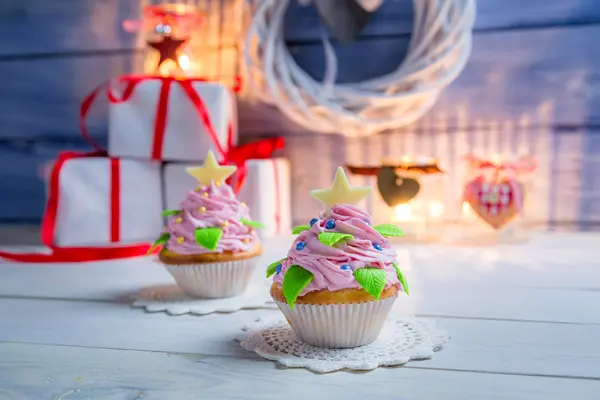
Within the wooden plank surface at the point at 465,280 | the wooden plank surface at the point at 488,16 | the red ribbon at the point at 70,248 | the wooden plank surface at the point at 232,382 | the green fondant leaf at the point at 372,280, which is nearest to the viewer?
the wooden plank surface at the point at 232,382

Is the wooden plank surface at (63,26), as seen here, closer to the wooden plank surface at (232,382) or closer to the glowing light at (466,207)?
the glowing light at (466,207)

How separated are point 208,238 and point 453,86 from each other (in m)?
0.98

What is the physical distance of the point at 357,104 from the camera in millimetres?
1616

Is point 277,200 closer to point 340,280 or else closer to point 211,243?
point 211,243

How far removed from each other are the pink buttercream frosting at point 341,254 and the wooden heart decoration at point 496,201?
32.2 inches

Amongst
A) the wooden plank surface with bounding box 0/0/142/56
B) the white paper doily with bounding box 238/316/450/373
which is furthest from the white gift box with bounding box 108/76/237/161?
the white paper doily with bounding box 238/316/450/373

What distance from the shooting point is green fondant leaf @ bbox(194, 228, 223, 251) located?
0.98 metres

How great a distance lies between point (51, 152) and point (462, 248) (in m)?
1.24

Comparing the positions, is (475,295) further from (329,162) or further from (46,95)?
(46,95)

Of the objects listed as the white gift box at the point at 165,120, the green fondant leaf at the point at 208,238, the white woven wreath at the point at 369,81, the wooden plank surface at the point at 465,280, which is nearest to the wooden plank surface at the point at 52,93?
the white gift box at the point at 165,120

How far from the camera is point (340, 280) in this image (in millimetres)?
734

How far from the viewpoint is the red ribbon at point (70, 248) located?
4.56 ft

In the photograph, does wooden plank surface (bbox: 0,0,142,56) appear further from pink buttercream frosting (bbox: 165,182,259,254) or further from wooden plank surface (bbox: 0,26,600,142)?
pink buttercream frosting (bbox: 165,182,259,254)

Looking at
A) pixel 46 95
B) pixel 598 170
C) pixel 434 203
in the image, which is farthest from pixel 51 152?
pixel 598 170
